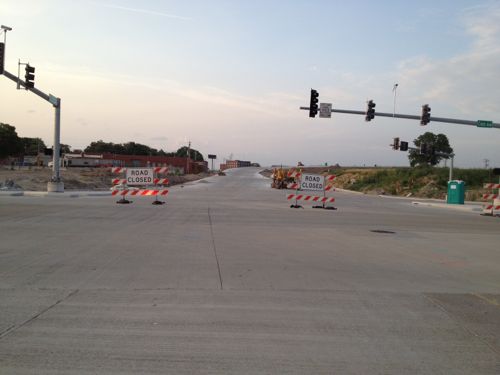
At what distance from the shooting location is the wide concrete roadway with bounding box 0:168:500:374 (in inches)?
187

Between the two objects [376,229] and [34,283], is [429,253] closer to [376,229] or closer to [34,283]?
[376,229]

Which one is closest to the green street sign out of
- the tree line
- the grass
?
the grass

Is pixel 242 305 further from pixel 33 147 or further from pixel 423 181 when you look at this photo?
pixel 33 147

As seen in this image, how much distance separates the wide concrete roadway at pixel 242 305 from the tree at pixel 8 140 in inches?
3698

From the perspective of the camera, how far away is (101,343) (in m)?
A: 5.07

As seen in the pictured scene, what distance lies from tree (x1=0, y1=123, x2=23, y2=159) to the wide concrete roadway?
9394 cm

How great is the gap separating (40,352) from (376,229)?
13756mm

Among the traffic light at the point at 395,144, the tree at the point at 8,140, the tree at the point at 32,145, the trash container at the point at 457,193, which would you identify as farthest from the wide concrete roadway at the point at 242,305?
the tree at the point at 32,145

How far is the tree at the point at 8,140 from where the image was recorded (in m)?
95.9

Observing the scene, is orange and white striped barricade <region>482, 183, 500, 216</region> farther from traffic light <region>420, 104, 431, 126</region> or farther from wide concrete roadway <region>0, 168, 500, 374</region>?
wide concrete roadway <region>0, 168, 500, 374</region>

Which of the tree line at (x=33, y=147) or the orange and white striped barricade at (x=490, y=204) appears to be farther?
the tree line at (x=33, y=147)

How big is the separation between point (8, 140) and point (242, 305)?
4070 inches

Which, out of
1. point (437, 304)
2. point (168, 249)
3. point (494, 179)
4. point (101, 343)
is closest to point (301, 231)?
point (168, 249)

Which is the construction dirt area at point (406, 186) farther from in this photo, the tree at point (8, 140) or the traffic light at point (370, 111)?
the tree at point (8, 140)
